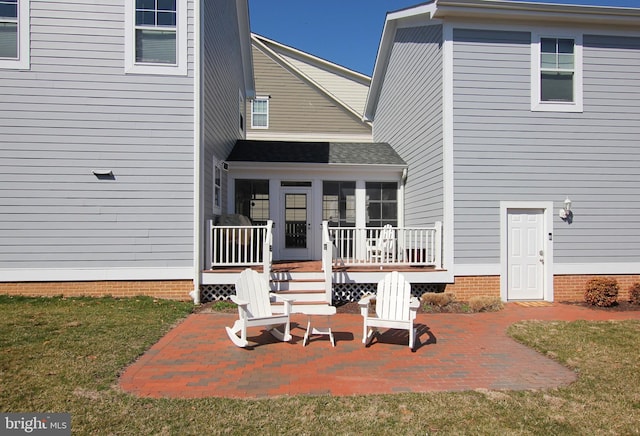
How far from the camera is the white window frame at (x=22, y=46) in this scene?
7598 millimetres

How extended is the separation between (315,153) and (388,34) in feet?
13.8

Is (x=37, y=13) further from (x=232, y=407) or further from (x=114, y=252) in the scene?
(x=232, y=407)

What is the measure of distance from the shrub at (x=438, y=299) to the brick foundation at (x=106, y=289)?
4734 mm

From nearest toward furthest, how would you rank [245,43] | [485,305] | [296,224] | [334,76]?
[485,305]
[296,224]
[245,43]
[334,76]

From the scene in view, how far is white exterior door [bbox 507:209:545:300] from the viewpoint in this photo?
8.57m

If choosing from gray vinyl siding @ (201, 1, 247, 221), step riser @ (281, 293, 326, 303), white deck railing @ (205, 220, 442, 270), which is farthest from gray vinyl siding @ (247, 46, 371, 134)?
step riser @ (281, 293, 326, 303)

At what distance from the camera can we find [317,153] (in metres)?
11.7

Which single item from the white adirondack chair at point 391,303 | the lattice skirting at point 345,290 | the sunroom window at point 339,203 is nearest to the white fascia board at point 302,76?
the sunroom window at point 339,203

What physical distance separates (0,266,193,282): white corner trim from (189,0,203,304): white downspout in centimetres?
27

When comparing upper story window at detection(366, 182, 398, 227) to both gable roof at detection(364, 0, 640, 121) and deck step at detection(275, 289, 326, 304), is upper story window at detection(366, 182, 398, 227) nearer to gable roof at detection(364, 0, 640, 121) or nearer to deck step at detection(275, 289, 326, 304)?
deck step at detection(275, 289, 326, 304)

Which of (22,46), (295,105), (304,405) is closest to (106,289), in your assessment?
(22,46)

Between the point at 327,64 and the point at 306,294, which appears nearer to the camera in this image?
the point at 306,294

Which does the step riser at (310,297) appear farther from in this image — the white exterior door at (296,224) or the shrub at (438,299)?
the white exterior door at (296,224)

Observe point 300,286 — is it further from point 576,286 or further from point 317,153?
point 576,286
